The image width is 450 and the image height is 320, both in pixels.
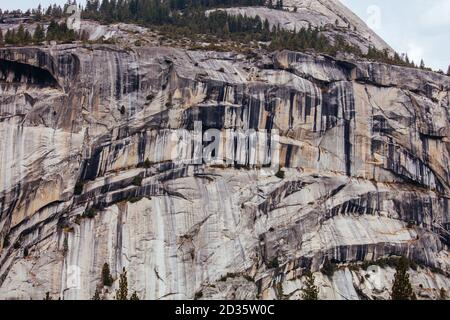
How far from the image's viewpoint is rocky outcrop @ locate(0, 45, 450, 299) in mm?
71688

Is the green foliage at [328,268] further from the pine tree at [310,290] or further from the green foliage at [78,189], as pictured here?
the green foliage at [78,189]

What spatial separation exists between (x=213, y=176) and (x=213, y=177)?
0.54 ft

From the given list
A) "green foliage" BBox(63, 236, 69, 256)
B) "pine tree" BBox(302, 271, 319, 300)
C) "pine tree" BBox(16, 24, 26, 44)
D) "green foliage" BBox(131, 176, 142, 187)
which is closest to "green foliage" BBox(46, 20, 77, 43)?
"pine tree" BBox(16, 24, 26, 44)

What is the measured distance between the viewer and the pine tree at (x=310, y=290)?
65.7 meters

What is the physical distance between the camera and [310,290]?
66.8m

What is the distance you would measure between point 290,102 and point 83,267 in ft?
105

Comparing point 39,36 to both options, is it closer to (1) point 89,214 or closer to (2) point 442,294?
(1) point 89,214

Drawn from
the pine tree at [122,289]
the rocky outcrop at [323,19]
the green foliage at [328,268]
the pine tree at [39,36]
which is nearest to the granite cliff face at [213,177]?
the green foliage at [328,268]

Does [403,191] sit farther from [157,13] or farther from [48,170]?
[157,13]

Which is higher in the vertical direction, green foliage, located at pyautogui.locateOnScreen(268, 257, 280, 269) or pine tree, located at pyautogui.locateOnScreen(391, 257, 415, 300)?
green foliage, located at pyautogui.locateOnScreen(268, 257, 280, 269)

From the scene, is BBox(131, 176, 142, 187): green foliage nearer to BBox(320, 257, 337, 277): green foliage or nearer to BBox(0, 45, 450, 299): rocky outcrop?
BBox(0, 45, 450, 299): rocky outcrop

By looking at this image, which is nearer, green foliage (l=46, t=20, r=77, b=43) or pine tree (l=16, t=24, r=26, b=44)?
pine tree (l=16, t=24, r=26, b=44)

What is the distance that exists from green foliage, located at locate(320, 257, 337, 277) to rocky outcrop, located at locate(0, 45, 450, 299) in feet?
1.81

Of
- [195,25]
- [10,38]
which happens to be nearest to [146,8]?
[195,25]
